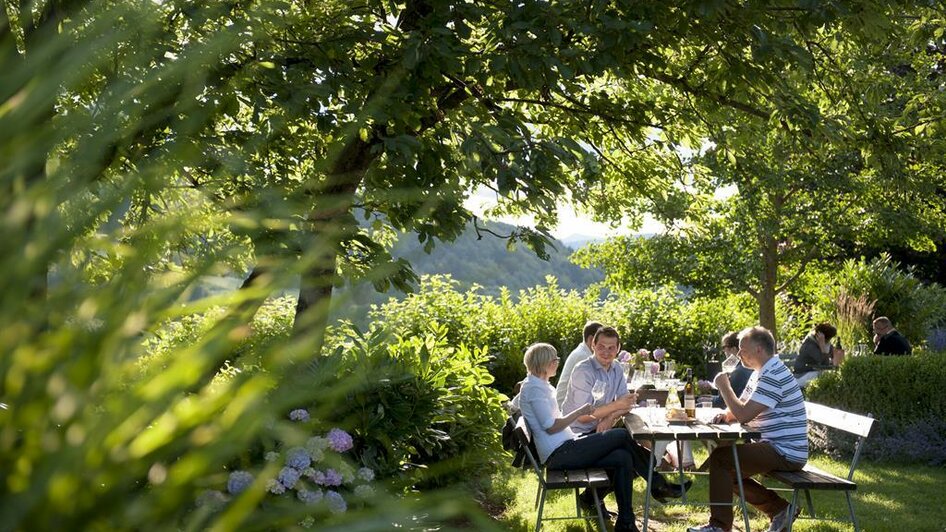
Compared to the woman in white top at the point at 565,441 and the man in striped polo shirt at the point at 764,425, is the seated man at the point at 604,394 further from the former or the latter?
the man in striped polo shirt at the point at 764,425

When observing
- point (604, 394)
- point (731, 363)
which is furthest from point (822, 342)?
point (604, 394)

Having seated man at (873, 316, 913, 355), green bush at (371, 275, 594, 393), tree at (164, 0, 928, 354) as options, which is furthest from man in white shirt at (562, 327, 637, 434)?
green bush at (371, 275, 594, 393)

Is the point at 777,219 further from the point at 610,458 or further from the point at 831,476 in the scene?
the point at 610,458

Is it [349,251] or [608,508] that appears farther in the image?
[608,508]

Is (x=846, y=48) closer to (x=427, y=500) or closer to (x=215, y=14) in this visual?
(x=215, y=14)

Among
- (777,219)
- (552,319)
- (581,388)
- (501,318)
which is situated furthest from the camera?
(777,219)

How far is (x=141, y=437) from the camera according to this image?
0.56 metres

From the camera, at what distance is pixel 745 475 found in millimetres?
6547

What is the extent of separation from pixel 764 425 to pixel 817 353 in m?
6.62

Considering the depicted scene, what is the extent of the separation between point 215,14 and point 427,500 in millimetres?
4613

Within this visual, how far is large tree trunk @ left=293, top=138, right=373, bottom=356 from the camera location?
2.16 feet

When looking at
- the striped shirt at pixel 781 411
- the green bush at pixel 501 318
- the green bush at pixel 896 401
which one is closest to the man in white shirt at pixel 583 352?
the striped shirt at pixel 781 411

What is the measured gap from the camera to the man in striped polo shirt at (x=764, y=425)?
20.8 feet

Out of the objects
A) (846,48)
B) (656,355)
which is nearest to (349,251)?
(656,355)
